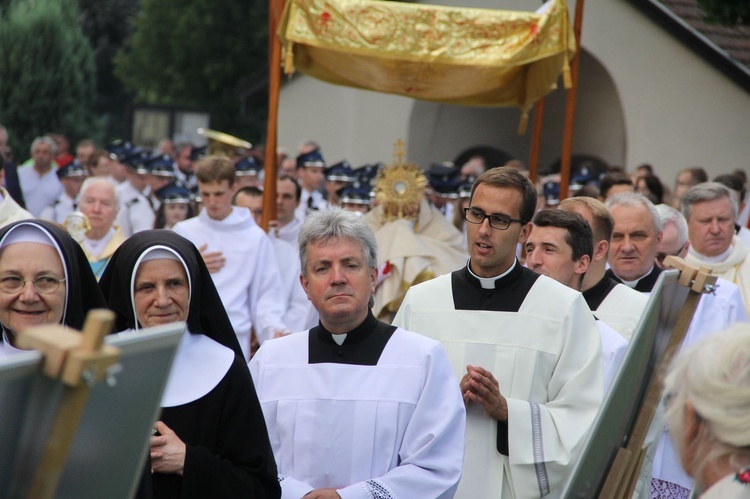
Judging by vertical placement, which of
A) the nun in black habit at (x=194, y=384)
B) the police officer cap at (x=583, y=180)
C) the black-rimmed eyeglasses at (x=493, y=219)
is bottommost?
the nun in black habit at (x=194, y=384)

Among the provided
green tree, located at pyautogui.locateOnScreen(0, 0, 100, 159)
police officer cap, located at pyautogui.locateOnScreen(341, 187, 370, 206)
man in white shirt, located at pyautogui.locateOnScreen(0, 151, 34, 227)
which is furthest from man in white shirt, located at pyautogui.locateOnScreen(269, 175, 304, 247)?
green tree, located at pyautogui.locateOnScreen(0, 0, 100, 159)

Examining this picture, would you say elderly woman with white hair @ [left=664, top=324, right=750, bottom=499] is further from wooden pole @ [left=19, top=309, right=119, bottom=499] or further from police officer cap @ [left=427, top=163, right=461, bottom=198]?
police officer cap @ [left=427, top=163, right=461, bottom=198]

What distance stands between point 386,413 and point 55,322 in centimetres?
118

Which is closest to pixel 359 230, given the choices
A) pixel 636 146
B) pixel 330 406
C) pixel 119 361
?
pixel 330 406

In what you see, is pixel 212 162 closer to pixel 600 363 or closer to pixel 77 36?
pixel 600 363

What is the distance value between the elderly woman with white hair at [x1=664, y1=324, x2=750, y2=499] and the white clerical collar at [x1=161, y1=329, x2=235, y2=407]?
1.75 m

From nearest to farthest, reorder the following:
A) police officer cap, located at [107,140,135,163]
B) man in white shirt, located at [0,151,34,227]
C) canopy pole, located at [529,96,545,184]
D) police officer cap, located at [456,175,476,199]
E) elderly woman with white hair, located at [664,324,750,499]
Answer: elderly woman with white hair, located at [664,324,750,499], man in white shirt, located at [0,151,34,227], canopy pole, located at [529,96,545,184], police officer cap, located at [456,175,476,199], police officer cap, located at [107,140,135,163]

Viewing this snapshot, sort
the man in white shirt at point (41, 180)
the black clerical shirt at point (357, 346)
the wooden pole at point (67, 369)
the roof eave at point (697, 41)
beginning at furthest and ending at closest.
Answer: the roof eave at point (697, 41) → the man in white shirt at point (41, 180) → the black clerical shirt at point (357, 346) → the wooden pole at point (67, 369)

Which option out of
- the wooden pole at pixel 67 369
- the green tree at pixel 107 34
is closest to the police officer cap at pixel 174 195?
the wooden pole at pixel 67 369

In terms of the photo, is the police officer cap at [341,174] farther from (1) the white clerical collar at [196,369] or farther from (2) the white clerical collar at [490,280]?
(1) the white clerical collar at [196,369]

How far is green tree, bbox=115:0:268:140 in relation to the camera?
109 ft

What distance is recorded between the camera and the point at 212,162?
8664 millimetres

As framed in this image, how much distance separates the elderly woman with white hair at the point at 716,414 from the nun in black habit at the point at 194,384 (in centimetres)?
165

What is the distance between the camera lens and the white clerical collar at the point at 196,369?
3.81m
